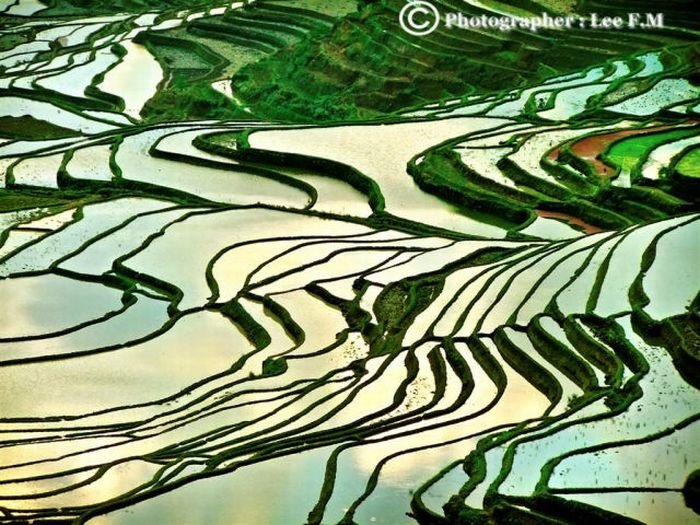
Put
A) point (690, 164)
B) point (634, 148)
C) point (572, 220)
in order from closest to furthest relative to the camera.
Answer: point (572, 220) < point (690, 164) < point (634, 148)

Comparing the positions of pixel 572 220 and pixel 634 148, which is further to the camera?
pixel 634 148

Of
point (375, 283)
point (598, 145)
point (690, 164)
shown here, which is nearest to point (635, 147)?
point (598, 145)

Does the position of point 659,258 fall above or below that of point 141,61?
below

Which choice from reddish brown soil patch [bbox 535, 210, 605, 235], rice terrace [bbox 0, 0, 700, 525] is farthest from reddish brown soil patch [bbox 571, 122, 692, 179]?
reddish brown soil patch [bbox 535, 210, 605, 235]

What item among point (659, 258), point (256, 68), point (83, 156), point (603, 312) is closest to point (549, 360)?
point (603, 312)

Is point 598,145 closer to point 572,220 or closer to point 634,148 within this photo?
point 634,148

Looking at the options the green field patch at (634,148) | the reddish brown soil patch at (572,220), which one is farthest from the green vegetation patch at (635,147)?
the reddish brown soil patch at (572,220)

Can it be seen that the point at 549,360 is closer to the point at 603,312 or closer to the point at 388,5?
the point at 603,312

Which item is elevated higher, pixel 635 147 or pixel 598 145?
pixel 598 145
